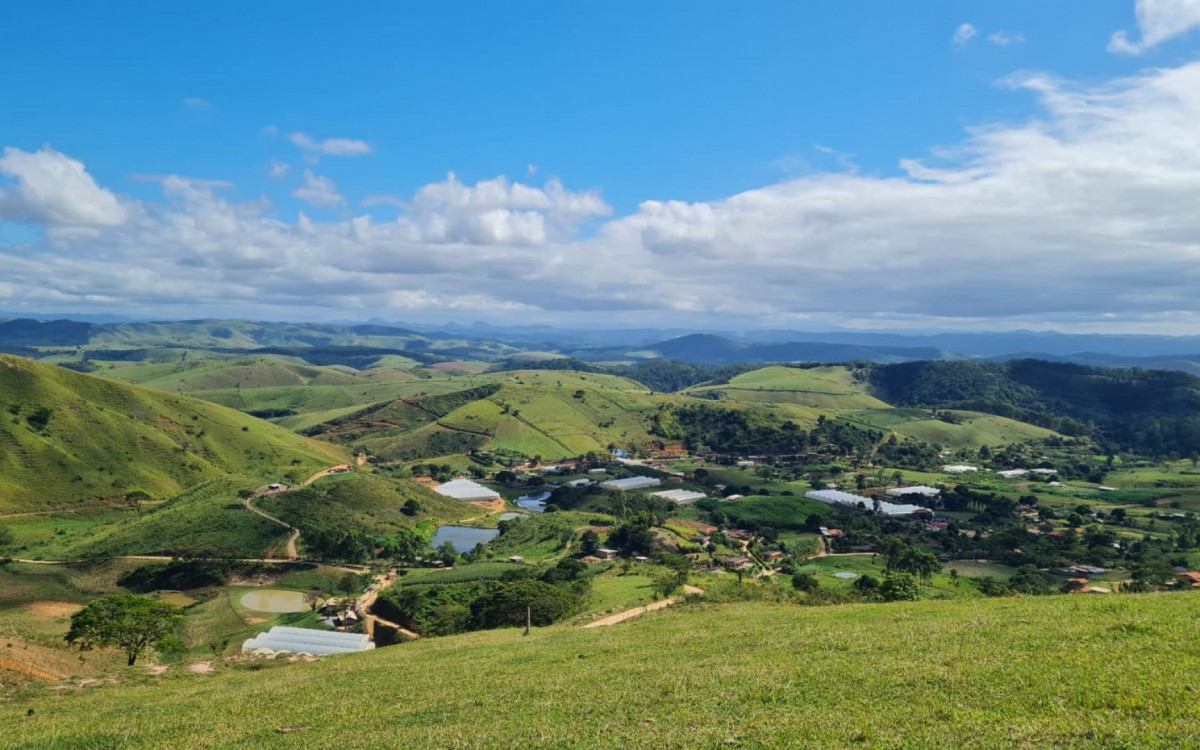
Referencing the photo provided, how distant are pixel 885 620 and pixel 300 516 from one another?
116 meters

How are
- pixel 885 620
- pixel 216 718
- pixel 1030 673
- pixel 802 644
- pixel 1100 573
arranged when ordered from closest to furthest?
1. pixel 1030 673
2. pixel 216 718
3. pixel 802 644
4. pixel 885 620
5. pixel 1100 573

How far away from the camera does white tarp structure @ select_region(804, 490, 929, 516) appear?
17094 cm

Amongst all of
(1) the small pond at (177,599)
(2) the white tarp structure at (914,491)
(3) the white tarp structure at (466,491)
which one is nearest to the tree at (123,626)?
(1) the small pond at (177,599)

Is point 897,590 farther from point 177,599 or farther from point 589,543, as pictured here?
point 177,599

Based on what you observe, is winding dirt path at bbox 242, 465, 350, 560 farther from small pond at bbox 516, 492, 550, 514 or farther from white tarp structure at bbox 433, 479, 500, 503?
→ small pond at bbox 516, 492, 550, 514

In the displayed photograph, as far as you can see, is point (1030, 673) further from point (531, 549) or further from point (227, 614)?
point (531, 549)

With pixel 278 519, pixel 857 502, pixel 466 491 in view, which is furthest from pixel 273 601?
pixel 857 502

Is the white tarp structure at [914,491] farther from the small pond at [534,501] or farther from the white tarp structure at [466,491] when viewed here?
the white tarp structure at [466,491]

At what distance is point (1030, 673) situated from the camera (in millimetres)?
23312

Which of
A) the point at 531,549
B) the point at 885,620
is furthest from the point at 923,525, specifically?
the point at 885,620

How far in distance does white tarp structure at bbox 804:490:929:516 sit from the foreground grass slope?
13936cm

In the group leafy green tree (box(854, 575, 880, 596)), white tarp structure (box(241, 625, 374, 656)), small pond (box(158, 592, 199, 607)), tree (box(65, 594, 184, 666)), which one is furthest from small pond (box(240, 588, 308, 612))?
leafy green tree (box(854, 575, 880, 596))

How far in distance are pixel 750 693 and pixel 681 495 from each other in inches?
6511

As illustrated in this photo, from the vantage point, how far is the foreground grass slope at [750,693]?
19719 mm
